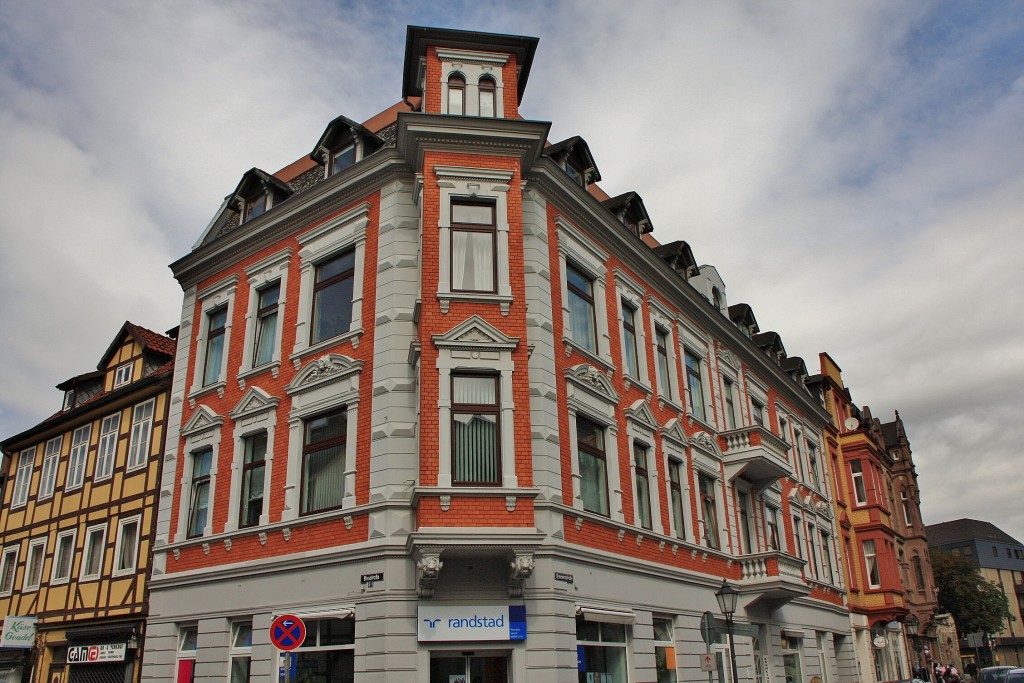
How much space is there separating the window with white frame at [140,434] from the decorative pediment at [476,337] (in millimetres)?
12525

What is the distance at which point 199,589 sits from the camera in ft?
62.2

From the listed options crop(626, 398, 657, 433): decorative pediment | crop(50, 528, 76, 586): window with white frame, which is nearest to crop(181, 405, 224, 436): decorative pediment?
crop(50, 528, 76, 586): window with white frame

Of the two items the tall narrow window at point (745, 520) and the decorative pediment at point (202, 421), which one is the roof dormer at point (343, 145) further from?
the tall narrow window at point (745, 520)

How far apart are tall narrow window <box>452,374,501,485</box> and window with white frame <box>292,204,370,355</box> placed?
3.70 metres

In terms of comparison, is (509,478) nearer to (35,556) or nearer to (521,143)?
(521,143)

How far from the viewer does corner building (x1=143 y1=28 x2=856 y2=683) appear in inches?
600

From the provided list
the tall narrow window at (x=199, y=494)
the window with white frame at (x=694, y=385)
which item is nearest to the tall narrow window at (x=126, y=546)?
the tall narrow window at (x=199, y=494)

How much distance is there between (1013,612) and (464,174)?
110 m

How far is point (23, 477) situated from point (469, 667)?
21851 mm

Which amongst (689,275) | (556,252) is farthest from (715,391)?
(556,252)

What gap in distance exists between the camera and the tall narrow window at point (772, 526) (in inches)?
1089

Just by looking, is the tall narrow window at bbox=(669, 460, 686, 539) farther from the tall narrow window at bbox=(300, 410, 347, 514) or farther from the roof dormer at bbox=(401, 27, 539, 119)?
the roof dormer at bbox=(401, 27, 539, 119)

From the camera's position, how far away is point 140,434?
82.0 ft

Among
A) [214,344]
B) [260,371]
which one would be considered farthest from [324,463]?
[214,344]
